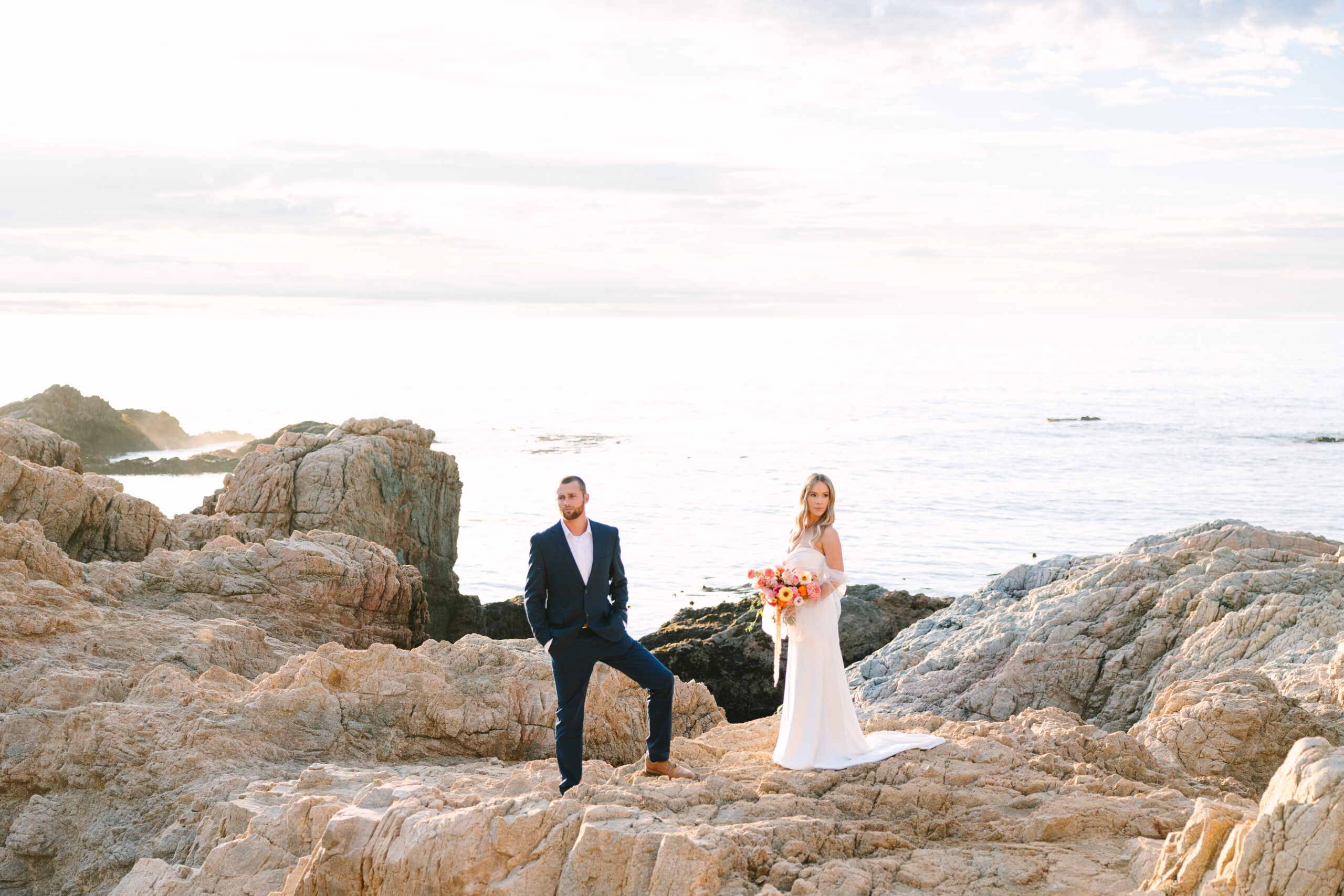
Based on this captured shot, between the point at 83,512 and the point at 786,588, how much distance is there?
11.1 meters

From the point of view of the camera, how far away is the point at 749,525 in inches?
1545

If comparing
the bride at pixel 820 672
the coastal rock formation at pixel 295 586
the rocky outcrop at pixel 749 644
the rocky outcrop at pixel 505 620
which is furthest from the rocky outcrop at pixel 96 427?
the bride at pixel 820 672

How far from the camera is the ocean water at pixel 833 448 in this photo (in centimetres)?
3572

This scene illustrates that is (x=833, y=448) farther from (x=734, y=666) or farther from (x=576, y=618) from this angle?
(x=576, y=618)

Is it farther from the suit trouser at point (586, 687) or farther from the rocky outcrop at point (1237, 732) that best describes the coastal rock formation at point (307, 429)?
the rocky outcrop at point (1237, 732)

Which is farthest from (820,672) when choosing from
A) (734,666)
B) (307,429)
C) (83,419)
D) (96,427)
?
(96,427)

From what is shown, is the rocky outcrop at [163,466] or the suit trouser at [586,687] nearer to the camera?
the suit trouser at [586,687]

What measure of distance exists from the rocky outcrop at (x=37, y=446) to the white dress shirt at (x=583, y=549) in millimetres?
13250

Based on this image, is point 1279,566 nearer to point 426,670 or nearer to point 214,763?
point 426,670

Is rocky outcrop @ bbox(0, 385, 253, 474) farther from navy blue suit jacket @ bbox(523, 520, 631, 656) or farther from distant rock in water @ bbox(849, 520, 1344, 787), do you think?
navy blue suit jacket @ bbox(523, 520, 631, 656)

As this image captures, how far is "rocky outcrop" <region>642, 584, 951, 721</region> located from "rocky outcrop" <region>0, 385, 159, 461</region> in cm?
3238

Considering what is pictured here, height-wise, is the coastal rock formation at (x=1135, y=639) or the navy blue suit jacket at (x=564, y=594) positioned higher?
the navy blue suit jacket at (x=564, y=594)

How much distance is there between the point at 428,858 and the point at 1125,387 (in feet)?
348

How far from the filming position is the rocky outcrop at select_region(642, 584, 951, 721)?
16.9 meters
